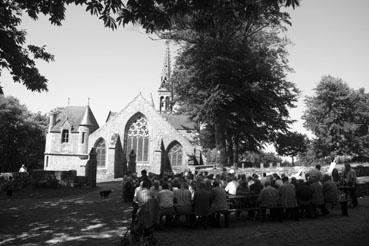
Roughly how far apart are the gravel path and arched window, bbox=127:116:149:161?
28.4 m

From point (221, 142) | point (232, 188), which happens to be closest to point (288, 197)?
point (232, 188)

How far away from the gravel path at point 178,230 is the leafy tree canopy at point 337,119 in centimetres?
2801

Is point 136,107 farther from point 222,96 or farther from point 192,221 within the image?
point 192,221

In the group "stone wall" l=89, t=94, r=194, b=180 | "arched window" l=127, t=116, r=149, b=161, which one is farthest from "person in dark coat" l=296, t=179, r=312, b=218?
"arched window" l=127, t=116, r=149, b=161

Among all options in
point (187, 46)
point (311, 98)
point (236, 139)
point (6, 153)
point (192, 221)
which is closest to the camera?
point (192, 221)

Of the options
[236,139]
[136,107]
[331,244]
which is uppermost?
[136,107]

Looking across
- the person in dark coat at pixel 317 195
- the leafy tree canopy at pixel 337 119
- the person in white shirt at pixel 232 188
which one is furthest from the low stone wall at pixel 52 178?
the leafy tree canopy at pixel 337 119

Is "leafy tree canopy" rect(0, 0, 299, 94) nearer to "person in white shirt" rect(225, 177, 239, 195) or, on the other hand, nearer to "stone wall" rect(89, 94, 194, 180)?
"person in white shirt" rect(225, 177, 239, 195)

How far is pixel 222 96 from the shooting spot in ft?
87.1

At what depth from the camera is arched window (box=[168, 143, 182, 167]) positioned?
44.3m

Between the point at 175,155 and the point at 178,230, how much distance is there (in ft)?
106

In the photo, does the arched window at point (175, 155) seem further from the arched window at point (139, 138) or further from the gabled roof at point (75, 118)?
the gabled roof at point (75, 118)

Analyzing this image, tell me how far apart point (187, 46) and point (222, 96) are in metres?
5.40

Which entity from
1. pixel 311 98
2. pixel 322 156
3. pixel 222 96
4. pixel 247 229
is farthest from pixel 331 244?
pixel 311 98
